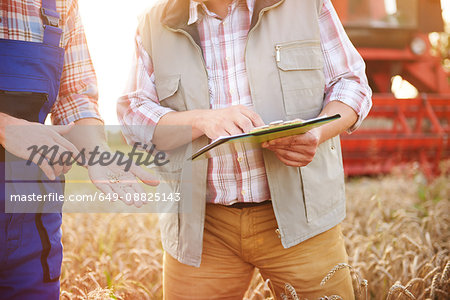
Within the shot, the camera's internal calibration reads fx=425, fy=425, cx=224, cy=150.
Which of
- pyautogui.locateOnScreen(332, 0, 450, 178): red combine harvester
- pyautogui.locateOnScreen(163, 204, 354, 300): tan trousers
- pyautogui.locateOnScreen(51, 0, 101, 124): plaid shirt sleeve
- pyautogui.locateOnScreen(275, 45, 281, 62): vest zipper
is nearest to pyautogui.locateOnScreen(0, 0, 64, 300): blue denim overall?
pyautogui.locateOnScreen(51, 0, 101, 124): plaid shirt sleeve

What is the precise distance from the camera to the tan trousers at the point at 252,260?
149 centimetres

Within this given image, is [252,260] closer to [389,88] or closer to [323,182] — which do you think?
[323,182]

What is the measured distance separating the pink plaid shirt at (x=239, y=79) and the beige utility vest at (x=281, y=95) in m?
0.04

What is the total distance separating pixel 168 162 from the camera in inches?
63.5

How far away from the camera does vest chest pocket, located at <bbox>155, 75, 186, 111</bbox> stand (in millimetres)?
1533

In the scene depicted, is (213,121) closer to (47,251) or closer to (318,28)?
(318,28)

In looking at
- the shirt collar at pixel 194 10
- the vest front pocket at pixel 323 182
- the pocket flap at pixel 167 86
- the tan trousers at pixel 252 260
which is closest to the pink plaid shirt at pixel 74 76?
the pocket flap at pixel 167 86

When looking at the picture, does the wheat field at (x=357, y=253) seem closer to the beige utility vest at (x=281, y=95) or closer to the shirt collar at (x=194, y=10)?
the beige utility vest at (x=281, y=95)

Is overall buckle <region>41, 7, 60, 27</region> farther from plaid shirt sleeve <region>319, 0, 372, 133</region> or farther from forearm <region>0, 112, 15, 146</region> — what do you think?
plaid shirt sleeve <region>319, 0, 372, 133</region>

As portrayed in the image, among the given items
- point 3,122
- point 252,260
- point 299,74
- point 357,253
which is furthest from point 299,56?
point 357,253

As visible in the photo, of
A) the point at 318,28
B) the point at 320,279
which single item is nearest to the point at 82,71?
the point at 318,28

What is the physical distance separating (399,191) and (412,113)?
2150mm

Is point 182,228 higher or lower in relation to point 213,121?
lower

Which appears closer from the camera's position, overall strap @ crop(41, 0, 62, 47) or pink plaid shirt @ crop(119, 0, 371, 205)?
overall strap @ crop(41, 0, 62, 47)
